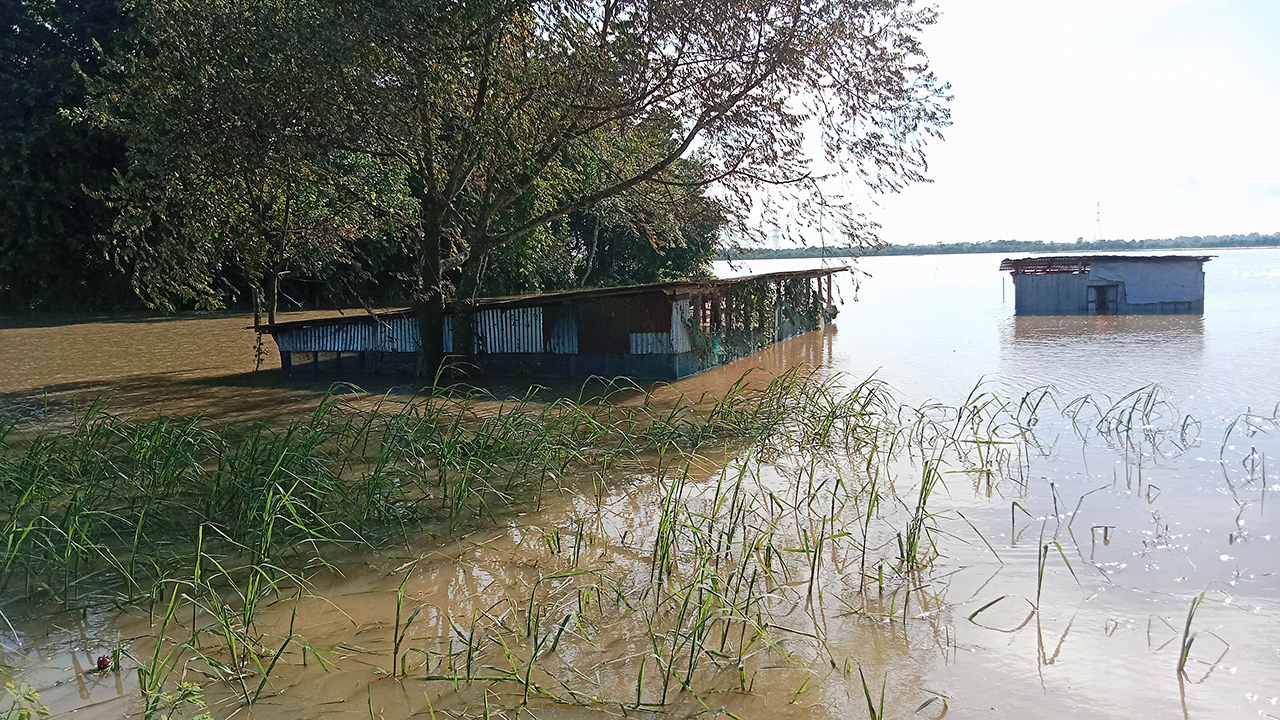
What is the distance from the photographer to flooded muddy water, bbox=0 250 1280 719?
13.5 ft

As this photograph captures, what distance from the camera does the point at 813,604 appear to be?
204 inches

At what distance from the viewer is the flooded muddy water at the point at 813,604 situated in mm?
4121

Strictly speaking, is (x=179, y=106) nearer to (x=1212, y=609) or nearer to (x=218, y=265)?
(x=218, y=265)

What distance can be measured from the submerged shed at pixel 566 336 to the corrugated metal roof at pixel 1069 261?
1681cm

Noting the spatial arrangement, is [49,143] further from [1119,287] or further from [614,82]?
[1119,287]

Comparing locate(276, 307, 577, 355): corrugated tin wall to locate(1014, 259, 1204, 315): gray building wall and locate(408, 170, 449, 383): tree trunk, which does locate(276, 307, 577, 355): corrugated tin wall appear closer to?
locate(408, 170, 449, 383): tree trunk

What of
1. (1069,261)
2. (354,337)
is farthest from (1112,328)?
(354,337)

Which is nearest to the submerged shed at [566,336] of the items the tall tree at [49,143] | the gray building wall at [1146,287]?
the tall tree at [49,143]

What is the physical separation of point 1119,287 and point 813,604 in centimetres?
2860

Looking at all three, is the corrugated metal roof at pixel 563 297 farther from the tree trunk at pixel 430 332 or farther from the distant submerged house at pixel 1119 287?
the distant submerged house at pixel 1119 287

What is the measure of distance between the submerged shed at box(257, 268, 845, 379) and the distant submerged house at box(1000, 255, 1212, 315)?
1640 cm

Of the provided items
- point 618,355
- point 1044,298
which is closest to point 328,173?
point 618,355

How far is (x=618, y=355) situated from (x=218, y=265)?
7.53 metres

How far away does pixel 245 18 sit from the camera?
38.6ft
